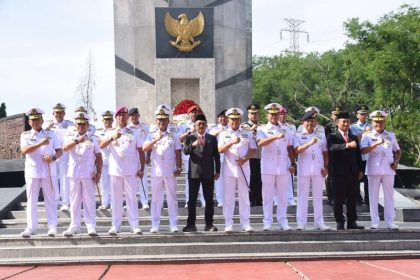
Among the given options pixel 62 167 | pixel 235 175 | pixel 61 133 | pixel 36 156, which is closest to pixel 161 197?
pixel 235 175

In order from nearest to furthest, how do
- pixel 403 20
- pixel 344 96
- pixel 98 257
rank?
Result: pixel 98 257 < pixel 403 20 < pixel 344 96

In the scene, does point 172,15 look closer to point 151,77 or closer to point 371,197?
point 151,77

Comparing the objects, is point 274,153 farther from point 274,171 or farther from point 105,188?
point 105,188

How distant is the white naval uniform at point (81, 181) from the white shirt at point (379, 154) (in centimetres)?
452

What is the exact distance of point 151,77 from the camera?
2058 cm

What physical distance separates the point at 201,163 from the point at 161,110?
1099 mm

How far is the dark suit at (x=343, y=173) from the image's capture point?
1058cm

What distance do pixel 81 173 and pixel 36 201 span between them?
869 mm

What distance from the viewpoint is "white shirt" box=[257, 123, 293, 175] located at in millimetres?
10508

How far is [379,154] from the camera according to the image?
423 inches

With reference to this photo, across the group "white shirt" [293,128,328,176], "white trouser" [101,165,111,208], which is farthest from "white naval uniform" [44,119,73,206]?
"white shirt" [293,128,328,176]

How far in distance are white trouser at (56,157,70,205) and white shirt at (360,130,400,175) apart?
18.4 ft

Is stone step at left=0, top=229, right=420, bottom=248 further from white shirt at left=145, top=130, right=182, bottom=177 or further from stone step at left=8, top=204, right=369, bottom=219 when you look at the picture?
stone step at left=8, top=204, right=369, bottom=219

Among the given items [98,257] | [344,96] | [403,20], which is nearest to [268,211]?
[98,257]
